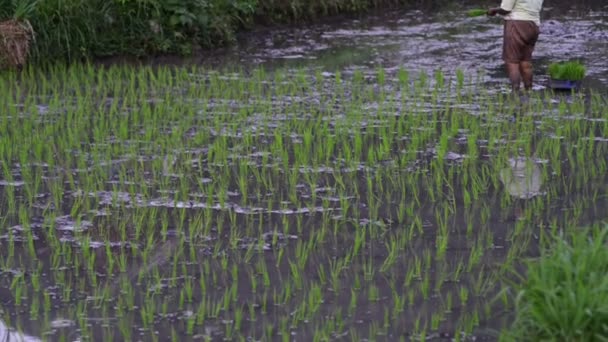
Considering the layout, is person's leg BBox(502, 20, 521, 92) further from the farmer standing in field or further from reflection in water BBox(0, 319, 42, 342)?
reflection in water BBox(0, 319, 42, 342)

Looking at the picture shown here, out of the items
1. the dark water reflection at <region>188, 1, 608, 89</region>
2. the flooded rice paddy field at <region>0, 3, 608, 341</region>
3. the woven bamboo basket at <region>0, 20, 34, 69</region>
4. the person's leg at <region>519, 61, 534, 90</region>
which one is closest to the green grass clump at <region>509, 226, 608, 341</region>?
the flooded rice paddy field at <region>0, 3, 608, 341</region>

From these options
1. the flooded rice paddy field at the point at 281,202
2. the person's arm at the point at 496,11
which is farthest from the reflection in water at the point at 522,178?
the person's arm at the point at 496,11

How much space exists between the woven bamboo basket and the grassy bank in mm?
167

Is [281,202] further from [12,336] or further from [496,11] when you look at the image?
[496,11]

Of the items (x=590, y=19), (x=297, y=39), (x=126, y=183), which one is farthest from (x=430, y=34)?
(x=126, y=183)

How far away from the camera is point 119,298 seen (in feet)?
15.3

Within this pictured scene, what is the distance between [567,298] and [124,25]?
802 cm

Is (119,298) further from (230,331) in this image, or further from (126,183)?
(126,183)

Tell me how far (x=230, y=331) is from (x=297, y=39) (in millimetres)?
8513

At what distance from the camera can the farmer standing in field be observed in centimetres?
877

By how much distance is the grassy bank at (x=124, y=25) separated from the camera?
10.3 m

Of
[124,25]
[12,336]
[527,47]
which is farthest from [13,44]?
[12,336]

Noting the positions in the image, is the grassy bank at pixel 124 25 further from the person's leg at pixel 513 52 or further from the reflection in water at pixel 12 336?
the reflection in water at pixel 12 336

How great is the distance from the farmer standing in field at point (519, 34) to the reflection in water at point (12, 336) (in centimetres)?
532
